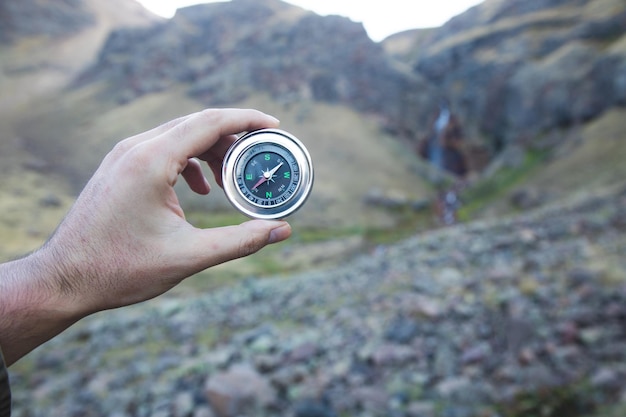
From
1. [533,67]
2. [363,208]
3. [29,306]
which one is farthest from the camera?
[533,67]

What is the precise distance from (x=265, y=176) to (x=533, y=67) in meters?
43.8

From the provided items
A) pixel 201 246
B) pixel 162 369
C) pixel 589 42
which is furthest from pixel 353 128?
pixel 201 246

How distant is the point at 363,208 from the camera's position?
35625 mm

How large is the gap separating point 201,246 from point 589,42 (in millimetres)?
44522

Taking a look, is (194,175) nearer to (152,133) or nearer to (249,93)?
(152,133)

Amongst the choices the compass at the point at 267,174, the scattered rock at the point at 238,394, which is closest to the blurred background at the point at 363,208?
the scattered rock at the point at 238,394

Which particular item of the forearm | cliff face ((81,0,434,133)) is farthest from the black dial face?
cliff face ((81,0,434,133))

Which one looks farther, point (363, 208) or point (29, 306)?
point (363, 208)

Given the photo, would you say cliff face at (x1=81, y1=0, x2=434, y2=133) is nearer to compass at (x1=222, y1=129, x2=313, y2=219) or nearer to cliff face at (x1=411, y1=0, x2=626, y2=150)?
cliff face at (x1=411, y1=0, x2=626, y2=150)

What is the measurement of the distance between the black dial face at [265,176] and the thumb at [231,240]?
424 mm

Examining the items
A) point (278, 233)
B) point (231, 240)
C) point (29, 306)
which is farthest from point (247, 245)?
point (29, 306)

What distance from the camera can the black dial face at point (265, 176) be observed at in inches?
132

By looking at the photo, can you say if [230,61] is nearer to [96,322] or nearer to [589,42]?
[589,42]

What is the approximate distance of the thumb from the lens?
275 centimetres
